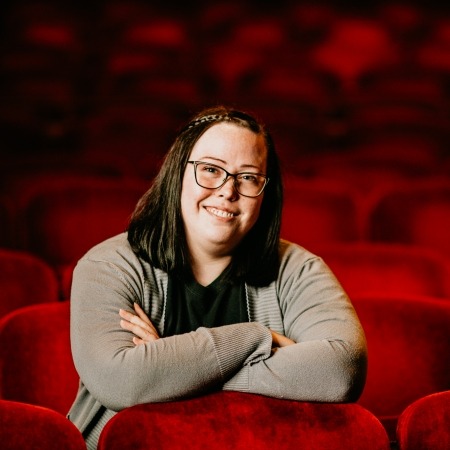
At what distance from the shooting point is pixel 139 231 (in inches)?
24.8

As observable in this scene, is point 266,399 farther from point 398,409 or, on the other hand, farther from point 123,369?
point 398,409

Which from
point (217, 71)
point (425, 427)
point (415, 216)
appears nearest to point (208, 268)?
point (425, 427)

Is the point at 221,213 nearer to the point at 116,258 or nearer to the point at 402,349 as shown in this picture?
the point at 116,258

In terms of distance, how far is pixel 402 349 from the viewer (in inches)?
27.2

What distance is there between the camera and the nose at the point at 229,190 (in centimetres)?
60

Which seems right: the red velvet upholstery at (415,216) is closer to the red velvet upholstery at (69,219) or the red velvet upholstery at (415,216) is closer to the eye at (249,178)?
the red velvet upholstery at (69,219)

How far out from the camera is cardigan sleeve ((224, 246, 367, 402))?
519mm

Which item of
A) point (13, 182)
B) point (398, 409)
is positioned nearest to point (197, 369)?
point (398, 409)

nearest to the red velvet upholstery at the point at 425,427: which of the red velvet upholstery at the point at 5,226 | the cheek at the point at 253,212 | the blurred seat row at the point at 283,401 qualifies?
the blurred seat row at the point at 283,401

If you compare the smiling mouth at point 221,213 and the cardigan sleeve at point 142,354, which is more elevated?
the smiling mouth at point 221,213

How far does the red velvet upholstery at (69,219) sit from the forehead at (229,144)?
419 millimetres

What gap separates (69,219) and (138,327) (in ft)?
1.70

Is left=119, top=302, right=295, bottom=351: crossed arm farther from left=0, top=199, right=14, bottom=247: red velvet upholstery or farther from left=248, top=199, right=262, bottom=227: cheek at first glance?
left=0, top=199, right=14, bottom=247: red velvet upholstery

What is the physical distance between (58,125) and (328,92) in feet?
2.97
